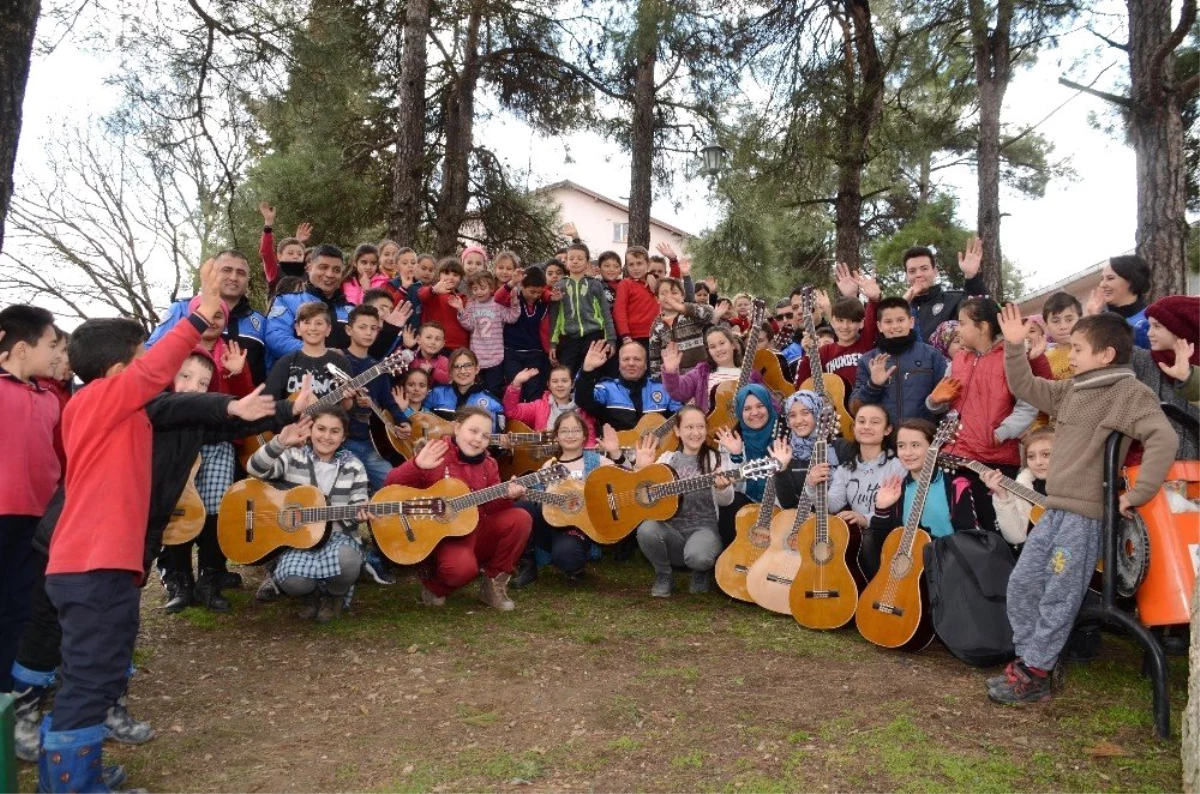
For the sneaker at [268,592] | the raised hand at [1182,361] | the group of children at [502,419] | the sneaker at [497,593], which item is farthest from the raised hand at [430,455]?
the raised hand at [1182,361]

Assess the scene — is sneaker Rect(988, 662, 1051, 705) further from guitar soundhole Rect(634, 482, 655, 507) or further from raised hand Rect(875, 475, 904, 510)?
guitar soundhole Rect(634, 482, 655, 507)

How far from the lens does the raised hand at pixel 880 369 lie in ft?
18.5

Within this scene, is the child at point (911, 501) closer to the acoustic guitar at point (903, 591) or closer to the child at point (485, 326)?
the acoustic guitar at point (903, 591)

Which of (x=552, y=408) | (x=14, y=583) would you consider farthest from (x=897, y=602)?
(x=14, y=583)

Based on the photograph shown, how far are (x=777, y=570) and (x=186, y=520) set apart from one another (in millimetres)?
3511

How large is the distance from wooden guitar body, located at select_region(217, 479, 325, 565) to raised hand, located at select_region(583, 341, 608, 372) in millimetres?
2735

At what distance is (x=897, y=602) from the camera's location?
4.59m

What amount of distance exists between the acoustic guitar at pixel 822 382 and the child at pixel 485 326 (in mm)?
2634

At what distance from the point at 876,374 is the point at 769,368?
5.07 feet

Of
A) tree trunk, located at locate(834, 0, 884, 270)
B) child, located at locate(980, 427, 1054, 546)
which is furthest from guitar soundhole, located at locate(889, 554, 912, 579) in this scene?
tree trunk, located at locate(834, 0, 884, 270)

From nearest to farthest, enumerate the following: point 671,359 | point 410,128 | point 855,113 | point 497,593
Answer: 1. point 497,593
2. point 671,359
3. point 855,113
4. point 410,128

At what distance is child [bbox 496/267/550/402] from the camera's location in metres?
7.64

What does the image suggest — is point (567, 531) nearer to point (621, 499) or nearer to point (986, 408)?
point (621, 499)

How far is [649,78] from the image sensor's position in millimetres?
11875
